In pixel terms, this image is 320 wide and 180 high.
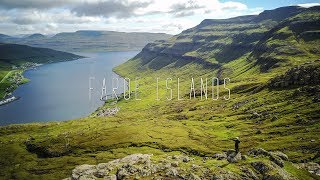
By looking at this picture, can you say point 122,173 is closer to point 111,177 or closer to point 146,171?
point 111,177

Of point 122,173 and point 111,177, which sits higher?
point 122,173

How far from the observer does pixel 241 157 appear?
265 feet

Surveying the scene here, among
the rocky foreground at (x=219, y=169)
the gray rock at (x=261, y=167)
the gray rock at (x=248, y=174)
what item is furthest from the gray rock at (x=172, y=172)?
the gray rock at (x=261, y=167)

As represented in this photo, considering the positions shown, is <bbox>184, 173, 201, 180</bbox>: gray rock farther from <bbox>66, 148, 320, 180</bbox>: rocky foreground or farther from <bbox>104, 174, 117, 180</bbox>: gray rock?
<bbox>104, 174, 117, 180</bbox>: gray rock

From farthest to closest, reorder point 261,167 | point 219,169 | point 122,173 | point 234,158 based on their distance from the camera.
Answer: point 122,173 → point 234,158 → point 219,169 → point 261,167

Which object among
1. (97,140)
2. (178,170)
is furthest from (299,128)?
(97,140)

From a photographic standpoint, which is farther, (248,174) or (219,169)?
(219,169)

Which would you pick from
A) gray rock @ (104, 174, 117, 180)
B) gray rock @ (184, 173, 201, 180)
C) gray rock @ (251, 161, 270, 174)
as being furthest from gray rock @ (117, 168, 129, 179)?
gray rock @ (251, 161, 270, 174)

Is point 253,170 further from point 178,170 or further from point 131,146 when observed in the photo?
point 131,146

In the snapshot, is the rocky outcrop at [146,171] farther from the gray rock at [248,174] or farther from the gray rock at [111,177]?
the gray rock at [248,174]

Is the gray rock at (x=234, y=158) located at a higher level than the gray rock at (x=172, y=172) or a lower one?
higher

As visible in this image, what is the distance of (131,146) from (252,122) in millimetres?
70145

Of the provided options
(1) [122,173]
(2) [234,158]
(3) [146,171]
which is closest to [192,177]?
(2) [234,158]

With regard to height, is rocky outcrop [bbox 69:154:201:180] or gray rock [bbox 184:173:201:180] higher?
gray rock [bbox 184:173:201:180]
